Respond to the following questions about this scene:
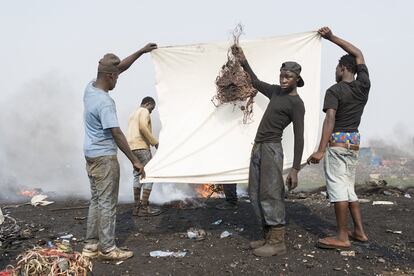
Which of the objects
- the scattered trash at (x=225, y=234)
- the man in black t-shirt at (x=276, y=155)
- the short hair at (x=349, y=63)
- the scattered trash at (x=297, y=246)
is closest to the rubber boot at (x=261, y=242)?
the man in black t-shirt at (x=276, y=155)

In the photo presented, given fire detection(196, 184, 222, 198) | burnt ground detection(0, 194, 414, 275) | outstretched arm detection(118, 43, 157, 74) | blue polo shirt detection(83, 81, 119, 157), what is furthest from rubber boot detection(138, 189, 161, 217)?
outstretched arm detection(118, 43, 157, 74)

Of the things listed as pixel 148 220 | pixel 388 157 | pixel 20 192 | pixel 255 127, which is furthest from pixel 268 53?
pixel 388 157

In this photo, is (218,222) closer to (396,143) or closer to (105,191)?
(105,191)

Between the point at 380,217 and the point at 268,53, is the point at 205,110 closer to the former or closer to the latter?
the point at 268,53

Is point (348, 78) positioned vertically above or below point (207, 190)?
above

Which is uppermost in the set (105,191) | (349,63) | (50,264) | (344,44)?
(344,44)

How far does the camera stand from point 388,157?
16.1 meters

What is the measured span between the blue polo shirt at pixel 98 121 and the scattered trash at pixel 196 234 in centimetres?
170

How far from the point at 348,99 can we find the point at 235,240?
2.41 meters

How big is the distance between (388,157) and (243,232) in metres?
12.9

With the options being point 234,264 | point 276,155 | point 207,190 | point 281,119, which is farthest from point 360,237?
point 207,190

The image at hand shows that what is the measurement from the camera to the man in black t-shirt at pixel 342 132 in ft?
15.0

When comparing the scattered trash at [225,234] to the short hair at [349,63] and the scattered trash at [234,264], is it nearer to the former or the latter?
the scattered trash at [234,264]

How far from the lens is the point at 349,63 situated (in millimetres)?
4684
